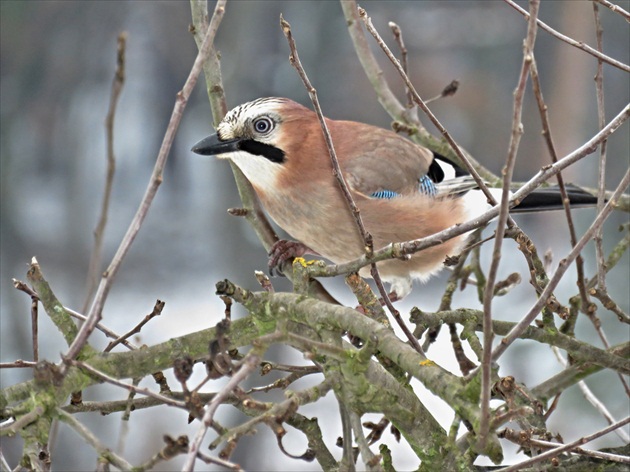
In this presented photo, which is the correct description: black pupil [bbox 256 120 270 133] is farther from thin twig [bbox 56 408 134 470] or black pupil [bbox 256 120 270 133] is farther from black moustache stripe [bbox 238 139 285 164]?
thin twig [bbox 56 408 134 470]

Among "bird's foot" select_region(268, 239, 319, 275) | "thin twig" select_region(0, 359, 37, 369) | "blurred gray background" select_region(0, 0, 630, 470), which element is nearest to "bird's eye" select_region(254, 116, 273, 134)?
"bird's foot" select_region(268, 239, 319, 275)

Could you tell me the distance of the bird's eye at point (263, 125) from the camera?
207cm

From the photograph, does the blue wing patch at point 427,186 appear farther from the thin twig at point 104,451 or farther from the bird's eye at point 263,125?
the thin twig at point 104,451

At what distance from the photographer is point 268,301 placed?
4.29ft

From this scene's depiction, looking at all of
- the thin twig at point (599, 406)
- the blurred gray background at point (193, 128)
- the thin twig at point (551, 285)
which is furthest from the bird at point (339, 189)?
the blurred gray background at point (193, 128)

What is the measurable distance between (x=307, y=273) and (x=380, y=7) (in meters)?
3.76

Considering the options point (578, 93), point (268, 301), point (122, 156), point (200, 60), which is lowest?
point (268, 301)

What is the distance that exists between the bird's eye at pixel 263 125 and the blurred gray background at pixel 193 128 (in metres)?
1.97

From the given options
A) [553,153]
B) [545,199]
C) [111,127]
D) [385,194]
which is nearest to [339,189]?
[385,194]

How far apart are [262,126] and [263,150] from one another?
6 cm

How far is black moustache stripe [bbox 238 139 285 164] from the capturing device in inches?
79.6

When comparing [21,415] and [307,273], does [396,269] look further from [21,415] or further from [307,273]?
[21,415]

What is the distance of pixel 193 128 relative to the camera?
4594mm

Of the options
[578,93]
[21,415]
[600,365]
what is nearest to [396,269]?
[600,365]
